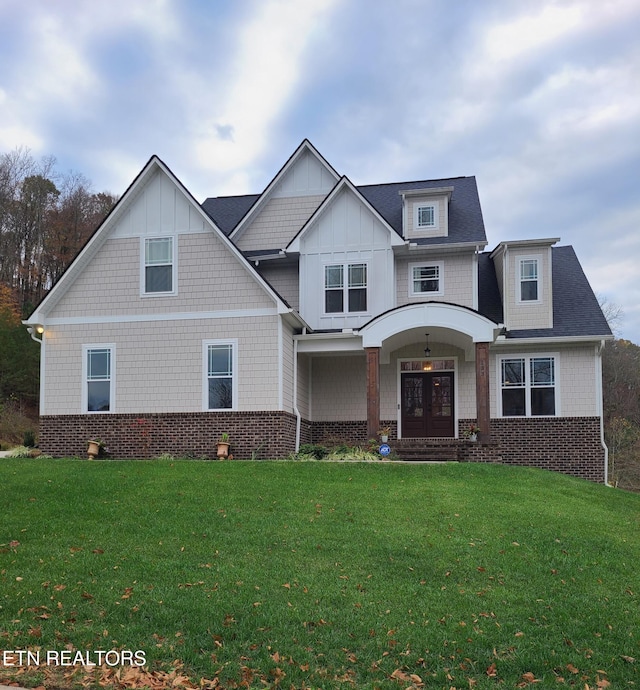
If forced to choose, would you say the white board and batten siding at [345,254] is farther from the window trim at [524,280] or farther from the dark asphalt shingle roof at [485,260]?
the window trim at [524,280]

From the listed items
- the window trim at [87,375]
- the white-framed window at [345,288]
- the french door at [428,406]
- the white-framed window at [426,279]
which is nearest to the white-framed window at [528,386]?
the french door at [428,406]

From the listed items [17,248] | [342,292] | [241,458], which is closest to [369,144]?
[342,292]

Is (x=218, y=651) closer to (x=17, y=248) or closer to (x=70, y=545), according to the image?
(x=70, y=545)

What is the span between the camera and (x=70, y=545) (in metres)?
8.48

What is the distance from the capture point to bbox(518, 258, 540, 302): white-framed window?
18938 mm

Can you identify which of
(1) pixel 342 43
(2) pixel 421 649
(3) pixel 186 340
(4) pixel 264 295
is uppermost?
(1) pixel 342 43

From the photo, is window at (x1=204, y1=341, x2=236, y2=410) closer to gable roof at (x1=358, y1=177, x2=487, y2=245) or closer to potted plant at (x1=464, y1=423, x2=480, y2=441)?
potted plant at (x1=464, y1=423, x2=480, y2=441)

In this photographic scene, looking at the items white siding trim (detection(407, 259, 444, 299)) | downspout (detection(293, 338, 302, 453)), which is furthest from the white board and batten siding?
downspout (detection(293, 338, 302, 453))

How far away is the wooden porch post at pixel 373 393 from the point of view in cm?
1636

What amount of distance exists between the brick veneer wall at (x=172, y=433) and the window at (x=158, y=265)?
314 centimetres

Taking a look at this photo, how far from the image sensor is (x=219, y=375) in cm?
1695

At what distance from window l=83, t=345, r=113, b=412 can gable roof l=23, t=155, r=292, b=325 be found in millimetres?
1487

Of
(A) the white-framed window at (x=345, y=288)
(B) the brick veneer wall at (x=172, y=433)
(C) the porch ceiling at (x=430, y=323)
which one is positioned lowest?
(B) the brick veneer wall at (x=172, y=433)

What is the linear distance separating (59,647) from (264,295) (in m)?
11.6
